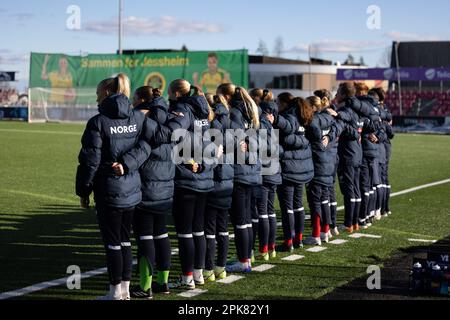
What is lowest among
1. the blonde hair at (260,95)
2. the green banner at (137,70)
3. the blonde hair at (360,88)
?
the blonde hair at (260,95)

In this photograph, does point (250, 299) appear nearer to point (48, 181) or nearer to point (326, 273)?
point (326, 273)

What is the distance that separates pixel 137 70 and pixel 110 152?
4049 centimetres

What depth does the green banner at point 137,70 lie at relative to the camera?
41.6 metres

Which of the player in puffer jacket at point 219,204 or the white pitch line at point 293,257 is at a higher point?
the player in puffer jacket at point 219,204

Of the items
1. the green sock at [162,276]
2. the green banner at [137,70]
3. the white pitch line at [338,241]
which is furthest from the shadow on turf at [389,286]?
the green banner at [137,70]

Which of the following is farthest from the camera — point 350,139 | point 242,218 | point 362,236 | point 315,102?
point 350,139

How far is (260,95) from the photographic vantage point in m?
8.22

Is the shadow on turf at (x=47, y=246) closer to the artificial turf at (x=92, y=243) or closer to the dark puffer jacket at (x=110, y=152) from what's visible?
the artificial turf at (x=92, y=243)

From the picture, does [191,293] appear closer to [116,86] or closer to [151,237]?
[151,237]

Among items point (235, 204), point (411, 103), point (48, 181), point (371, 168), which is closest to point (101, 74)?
point (411, 103)

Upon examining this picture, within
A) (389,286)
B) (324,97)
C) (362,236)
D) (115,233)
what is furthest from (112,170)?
(362,236)

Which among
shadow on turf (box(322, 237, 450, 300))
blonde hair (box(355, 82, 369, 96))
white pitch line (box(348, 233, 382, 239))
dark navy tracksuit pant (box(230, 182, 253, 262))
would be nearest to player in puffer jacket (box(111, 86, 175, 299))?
dark navy tracksuit pant (box(230, 182, 253, 262))

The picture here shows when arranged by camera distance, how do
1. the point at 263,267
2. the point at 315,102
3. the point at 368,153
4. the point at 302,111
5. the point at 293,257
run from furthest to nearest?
the point at 368,153, the point at 315,102, the point at 302,111, the point at 293,257, the point at 263,267

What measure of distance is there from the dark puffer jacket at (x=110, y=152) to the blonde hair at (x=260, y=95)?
2.19 metres
